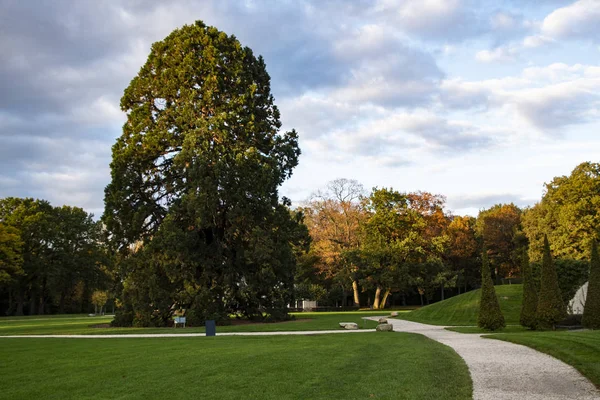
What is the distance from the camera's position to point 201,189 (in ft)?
99.3

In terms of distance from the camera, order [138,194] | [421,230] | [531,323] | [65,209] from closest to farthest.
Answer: [531,323] → [138,194] → [421,230] → [65,209]

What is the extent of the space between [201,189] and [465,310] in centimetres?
1920

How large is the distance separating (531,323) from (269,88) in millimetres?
23847

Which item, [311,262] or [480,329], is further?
[311,262]

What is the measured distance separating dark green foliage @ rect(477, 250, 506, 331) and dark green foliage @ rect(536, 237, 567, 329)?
1.71 meters

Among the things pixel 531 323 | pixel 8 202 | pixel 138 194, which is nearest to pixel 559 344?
pixel 531 323

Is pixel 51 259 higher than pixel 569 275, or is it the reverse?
pixel 51 259

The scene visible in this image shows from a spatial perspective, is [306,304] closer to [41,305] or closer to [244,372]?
[41,305]

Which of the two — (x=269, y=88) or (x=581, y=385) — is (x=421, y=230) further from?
(x=581, y=385)

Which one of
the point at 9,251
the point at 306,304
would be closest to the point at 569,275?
the point at 306,304

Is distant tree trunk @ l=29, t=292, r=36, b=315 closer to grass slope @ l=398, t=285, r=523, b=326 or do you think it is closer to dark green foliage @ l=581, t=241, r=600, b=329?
grass slope @ l=398, t=285, r=523, b=326

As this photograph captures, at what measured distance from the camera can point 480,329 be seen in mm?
22781

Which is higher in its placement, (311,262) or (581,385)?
(311,262)

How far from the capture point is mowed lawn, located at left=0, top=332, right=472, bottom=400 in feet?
29.1
